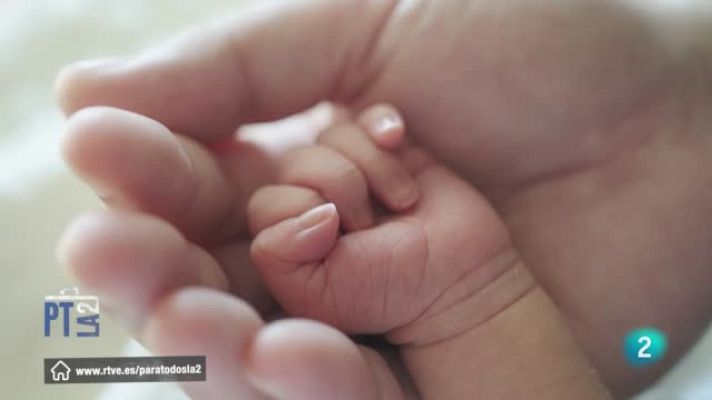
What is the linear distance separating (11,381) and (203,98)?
5.9 inches

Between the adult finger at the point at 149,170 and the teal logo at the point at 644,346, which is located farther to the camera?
the teal logo at the point at 644,346

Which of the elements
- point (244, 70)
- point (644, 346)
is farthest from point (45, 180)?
point (644, 346)

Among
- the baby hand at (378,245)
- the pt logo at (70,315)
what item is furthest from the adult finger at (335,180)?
the pt logo at (70,315)

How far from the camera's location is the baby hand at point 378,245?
0.34 m

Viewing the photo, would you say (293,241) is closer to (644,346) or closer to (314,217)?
(314,217)

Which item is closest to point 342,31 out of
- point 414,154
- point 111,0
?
point 414,154

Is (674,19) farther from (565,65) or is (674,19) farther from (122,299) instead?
(122,299)

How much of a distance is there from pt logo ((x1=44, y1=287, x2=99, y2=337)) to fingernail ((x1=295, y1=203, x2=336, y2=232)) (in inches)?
3.4

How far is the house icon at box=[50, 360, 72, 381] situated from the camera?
0.31 metres

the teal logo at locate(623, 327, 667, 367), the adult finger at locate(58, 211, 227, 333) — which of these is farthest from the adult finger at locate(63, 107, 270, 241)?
the teal logo at locate(623, 327, 667, 367)

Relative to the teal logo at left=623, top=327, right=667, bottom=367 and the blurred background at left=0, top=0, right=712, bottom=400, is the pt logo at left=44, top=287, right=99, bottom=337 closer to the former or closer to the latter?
the blurred background at left=0, top=0, right=712, bottom=400

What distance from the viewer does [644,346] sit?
403 millimetres

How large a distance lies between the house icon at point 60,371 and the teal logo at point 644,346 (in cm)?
26

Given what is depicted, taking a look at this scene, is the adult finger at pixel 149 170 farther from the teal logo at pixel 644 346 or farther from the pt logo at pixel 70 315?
the teal logo at pixel 644 346
